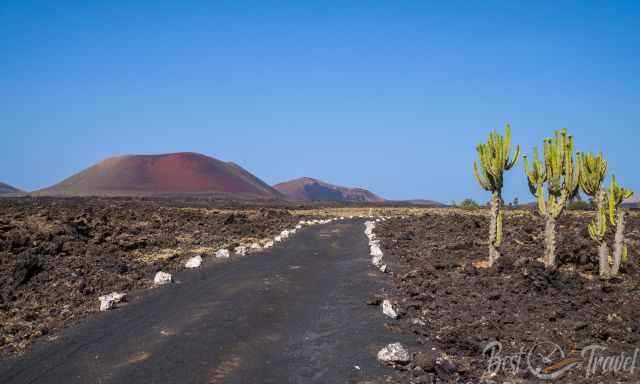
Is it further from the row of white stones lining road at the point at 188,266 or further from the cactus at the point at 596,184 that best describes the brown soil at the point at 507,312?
the row of white stones lining road at the point at 188,266

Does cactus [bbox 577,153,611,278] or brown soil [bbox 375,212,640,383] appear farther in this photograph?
Result: cactus [bbox 577,153,611,278]

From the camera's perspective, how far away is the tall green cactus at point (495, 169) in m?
15.4

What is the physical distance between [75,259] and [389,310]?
37.0 feet

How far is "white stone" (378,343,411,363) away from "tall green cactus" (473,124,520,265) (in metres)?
9.36

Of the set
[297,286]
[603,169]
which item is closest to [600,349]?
[297,286]

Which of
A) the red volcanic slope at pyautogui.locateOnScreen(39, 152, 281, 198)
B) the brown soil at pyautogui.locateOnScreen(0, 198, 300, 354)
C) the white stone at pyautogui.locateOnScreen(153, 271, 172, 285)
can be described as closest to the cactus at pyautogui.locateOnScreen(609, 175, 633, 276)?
the white stone at pyautogui.locateOnScreen(153, 271, 172, 285)

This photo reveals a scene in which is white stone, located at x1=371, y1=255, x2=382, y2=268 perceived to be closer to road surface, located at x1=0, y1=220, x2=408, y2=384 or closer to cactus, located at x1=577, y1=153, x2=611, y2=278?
road surface, located at x1=0, y1=220, x2=408, y2=384

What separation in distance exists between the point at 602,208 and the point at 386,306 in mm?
7494

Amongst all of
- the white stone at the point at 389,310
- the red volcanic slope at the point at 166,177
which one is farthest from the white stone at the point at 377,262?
the red volcanic slope at the point at 166,177

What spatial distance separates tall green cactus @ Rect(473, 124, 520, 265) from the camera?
1539 cm

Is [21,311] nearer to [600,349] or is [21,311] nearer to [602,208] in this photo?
[600,349]

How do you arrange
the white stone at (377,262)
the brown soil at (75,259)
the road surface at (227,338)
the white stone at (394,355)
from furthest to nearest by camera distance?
1. the white stone at (377,262)
2. the brown soil at (75,259)
3. the white stone at (394,355)
4. the road surface at (227,338)

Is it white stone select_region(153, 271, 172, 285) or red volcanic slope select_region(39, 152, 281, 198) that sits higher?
red volcanic slope select_region(39, 152, 281, 198)

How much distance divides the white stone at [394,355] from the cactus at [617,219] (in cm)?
868
